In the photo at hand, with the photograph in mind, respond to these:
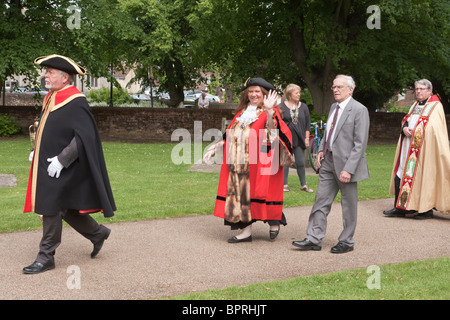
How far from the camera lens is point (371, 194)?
10.6 metres

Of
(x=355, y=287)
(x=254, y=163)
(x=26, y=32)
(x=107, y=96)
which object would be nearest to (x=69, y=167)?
(x=254, y=163)

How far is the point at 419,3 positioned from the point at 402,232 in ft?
49.0

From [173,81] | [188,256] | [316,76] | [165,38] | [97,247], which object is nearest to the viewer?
[97,247]

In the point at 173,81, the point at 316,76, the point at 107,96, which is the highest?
the point at 316,76

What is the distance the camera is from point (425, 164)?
8.51 m

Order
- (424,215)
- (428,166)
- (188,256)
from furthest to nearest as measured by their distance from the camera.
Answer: (424,215)
(428,166)
(188,256)

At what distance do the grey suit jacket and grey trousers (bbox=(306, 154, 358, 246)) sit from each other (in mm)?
153

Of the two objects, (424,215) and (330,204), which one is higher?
(330,204)

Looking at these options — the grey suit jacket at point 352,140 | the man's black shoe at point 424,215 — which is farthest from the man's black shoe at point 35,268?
the man's black shoe at point 424,215

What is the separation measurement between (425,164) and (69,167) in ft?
16.8

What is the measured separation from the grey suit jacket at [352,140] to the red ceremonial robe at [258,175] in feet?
1.94

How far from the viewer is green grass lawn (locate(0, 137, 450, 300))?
495cm

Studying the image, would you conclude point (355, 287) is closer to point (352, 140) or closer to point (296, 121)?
point (352, 140)

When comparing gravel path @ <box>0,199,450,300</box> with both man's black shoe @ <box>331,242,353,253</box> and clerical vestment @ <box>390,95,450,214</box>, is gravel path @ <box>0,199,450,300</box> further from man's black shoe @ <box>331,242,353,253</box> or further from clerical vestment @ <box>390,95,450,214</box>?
clerical vestment @ <box>390,95,450,214</box>
